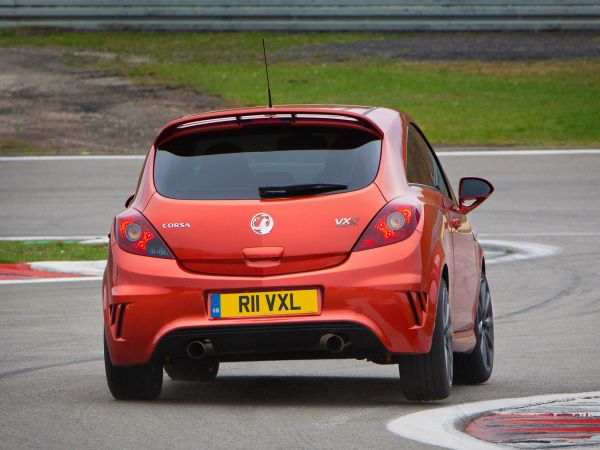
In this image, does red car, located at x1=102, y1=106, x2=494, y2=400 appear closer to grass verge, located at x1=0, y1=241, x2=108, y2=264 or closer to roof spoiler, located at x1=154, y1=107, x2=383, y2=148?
roof spoiler, located at x1=154, y1=107, x2=383, y2=148

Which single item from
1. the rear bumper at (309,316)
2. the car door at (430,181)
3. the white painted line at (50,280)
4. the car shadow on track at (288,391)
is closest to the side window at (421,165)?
the car door at (430,181)

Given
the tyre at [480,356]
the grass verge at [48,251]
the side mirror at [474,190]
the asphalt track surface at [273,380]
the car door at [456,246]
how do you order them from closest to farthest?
the asphalt track surface at [273,380], the car door at [456,246], the tyre at [480,356], the side mirror at [474,190], the grass verge at [48,251]

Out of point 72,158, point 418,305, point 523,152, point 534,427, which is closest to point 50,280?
point 418,305

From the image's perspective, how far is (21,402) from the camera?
8.05 meters

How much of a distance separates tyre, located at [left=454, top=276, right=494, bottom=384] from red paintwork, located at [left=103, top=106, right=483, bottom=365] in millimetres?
1046

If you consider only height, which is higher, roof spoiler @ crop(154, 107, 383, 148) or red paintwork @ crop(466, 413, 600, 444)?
roof spoiler @ crop(154, 107, 383, 148)

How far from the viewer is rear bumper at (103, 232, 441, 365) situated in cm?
752

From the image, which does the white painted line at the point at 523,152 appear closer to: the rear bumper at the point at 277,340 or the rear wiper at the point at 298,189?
the rear wiper at the point at 298,189

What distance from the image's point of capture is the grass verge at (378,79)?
88.9ft

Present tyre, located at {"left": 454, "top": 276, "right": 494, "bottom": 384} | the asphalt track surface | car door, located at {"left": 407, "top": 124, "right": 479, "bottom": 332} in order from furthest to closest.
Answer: tyre, located at {"left": 454, "top": 276, "right": 494, "bottom": 384} < car door, located at {"left": 407, "top": 124, "right": 479, "bottom": 332} < the asphalt track surface

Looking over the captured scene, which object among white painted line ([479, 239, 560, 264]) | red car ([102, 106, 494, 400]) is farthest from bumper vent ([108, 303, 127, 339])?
white painted line ([479, 239, 560, 264])

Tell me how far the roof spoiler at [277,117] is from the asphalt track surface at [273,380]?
134 cm

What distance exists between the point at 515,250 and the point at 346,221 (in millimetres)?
8732

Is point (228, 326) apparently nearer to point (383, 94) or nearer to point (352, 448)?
point (352, 448)
